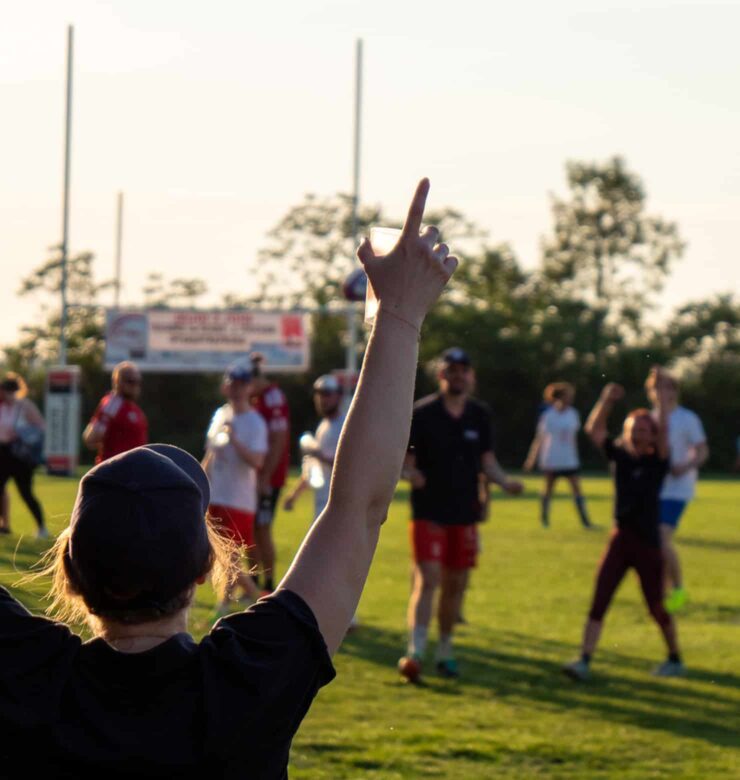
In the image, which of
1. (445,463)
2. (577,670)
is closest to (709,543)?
(577,670)

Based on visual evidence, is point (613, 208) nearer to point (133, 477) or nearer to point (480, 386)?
point (480, 386)

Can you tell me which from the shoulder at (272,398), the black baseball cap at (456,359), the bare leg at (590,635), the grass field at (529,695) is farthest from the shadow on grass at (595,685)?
the shoulder at (272,398)

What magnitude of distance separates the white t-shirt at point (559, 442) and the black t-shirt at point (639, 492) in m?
12.5

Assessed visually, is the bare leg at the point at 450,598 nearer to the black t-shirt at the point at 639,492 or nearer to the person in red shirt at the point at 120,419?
the black t-shirt at the point at 639,492

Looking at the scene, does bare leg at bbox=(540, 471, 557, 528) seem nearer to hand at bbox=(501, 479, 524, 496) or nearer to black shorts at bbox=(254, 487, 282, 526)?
black shorts at bbox=(254, 487, 282, 526)

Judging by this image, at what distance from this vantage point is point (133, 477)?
2.04 metres

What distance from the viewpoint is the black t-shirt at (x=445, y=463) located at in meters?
9.77

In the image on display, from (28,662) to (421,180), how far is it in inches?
32.5

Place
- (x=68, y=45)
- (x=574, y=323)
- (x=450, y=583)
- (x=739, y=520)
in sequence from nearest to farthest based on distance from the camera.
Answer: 1. (x=450, y=583)
2. (x=739, y=520)
3. (x=68, y=45)
4. (x=574, y=323)

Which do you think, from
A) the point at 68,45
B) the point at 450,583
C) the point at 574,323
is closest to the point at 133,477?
the point at 450,583

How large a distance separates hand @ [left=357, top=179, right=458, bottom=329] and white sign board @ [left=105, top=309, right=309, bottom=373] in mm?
37869

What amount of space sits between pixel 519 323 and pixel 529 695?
58063 millimetres

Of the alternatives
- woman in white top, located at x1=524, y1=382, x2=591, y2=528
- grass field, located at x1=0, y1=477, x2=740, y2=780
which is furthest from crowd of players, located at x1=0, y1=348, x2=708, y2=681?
woman in white top, located at x1=524, y1=382, x2=591, y2=528

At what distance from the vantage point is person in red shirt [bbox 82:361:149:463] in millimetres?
12461
